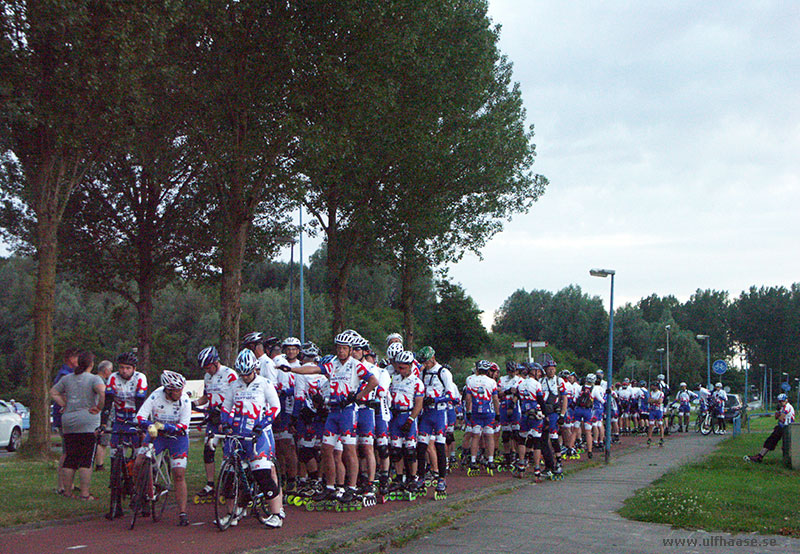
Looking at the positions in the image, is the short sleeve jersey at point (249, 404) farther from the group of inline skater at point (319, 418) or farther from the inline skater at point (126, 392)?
the inline skater at point (126, 392)

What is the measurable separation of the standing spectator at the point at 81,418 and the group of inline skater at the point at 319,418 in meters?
0.35

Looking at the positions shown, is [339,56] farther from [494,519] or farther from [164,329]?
[164,329]

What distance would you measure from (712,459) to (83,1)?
1665cm

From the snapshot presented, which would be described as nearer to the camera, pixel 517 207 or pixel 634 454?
pixel 634 454

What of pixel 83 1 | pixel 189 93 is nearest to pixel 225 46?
pixel 189 93

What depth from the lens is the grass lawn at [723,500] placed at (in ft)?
33.6

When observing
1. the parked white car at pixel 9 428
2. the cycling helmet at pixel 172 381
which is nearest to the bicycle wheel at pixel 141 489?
the cycling helmet at pixel 172 381

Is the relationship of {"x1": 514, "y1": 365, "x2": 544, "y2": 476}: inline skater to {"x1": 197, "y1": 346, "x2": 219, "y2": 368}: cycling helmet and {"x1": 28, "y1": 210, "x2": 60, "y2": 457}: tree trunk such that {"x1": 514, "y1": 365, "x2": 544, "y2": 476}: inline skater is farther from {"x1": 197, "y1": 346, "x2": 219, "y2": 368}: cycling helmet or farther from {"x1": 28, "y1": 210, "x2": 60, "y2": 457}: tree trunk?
{"x1": 28, "y1": 210, "x2": 60, "y2": 457}: tree trunk

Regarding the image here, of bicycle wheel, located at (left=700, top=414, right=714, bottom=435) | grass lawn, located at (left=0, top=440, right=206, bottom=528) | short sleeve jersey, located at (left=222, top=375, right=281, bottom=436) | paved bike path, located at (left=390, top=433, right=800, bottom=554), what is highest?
short sleeve jersey, located at (left=222, top=375, right=281, bottom=436)

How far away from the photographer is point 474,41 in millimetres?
30594

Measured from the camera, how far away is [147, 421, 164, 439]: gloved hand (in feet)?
32.5

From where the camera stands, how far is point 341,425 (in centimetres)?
1119

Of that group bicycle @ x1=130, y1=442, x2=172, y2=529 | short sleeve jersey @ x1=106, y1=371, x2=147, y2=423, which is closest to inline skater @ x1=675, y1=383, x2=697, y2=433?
short sleeve jersey @ x1=106, y1=371, x2=147, y2=423

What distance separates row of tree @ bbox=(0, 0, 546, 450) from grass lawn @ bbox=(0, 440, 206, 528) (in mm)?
2484
